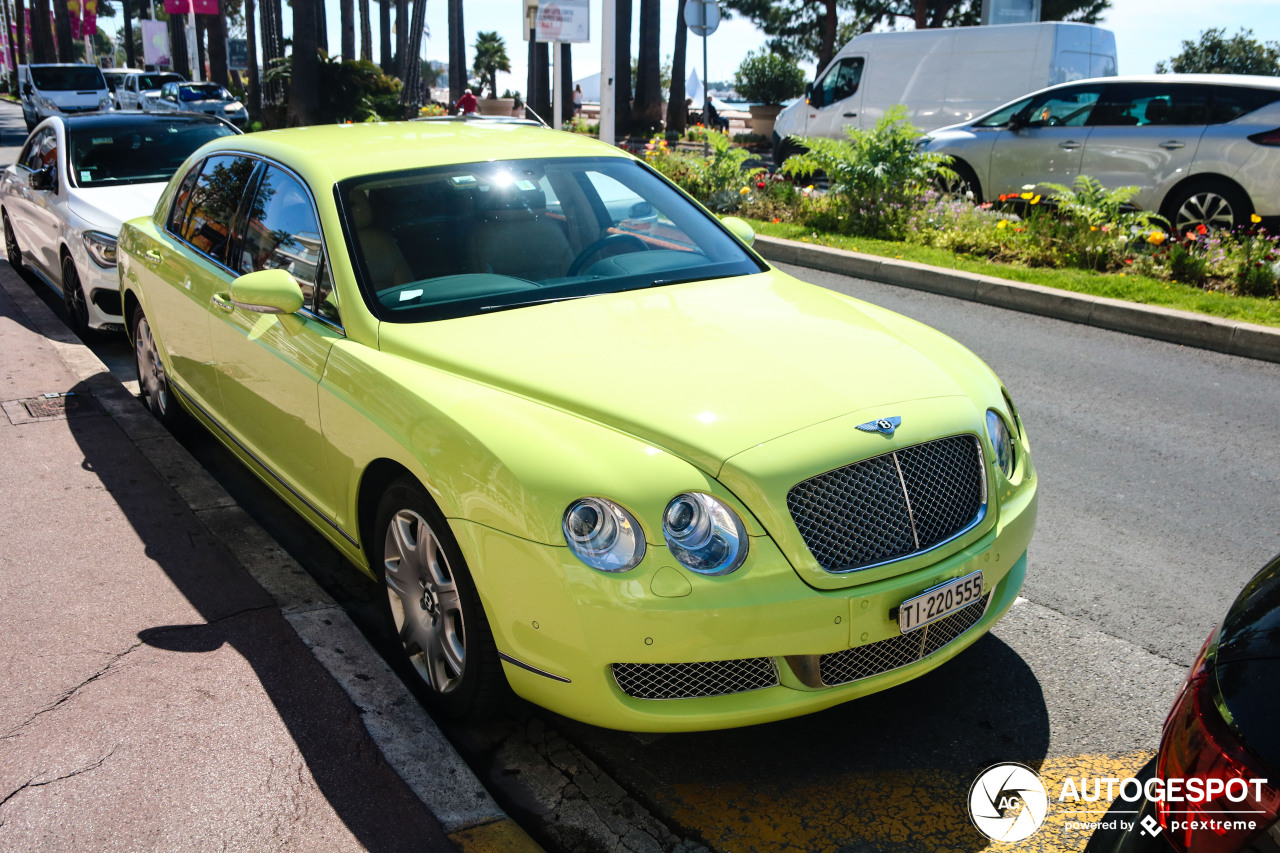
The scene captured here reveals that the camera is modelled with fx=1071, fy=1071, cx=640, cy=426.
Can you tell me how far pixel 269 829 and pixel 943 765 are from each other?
1846 mm

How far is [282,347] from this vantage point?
3.88 m

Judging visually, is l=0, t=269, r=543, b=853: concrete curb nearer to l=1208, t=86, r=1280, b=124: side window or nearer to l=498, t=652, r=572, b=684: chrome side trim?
l=498, t=652, r=572, b=684: chrome side trim

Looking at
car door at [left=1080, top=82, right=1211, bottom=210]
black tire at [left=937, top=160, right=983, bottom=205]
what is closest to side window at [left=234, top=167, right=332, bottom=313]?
car door at [left=1080, top=82, right=1211, bottom=210]

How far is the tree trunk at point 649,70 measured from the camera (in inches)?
1243

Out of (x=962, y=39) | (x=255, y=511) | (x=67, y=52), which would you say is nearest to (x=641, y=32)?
(x=962, y=39)

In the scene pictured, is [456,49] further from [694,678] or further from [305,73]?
[694,678]

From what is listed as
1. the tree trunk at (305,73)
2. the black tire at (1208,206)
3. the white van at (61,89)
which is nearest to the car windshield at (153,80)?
the white van at (61,89)

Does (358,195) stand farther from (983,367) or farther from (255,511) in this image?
(983,367)

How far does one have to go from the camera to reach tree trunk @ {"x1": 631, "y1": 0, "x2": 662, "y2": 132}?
31.6 meters

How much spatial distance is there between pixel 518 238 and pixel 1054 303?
603 centimetres

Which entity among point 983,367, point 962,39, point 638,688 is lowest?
point 638,688

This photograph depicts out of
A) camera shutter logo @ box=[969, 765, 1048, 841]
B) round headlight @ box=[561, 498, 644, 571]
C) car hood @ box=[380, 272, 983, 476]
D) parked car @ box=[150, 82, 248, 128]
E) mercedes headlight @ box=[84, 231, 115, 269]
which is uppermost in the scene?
parked car @ box=[150, 82, 248, 128]

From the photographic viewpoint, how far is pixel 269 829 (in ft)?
9.03

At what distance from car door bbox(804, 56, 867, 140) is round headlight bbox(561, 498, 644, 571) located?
52.1ft
